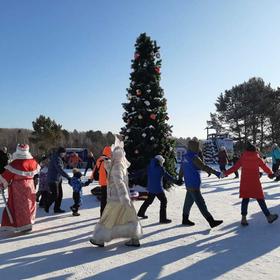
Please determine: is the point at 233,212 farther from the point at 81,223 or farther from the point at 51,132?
the point at 51,132

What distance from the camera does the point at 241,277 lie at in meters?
4.97

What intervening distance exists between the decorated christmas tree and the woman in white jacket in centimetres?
737

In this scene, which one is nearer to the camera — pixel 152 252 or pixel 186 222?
pixel 152 252

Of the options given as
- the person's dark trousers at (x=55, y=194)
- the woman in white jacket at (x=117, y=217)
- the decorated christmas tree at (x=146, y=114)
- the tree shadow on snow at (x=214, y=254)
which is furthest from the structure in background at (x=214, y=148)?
the woman in white jacket at (x=117, y=217)

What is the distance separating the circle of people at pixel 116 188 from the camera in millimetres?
6605

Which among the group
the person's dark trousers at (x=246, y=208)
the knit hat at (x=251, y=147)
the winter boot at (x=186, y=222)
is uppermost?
the knit hat at (x=251, y=147)

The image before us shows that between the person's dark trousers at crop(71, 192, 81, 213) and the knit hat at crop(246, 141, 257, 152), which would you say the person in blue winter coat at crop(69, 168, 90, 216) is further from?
the knit hat at crop(246, 141, 257, 152)

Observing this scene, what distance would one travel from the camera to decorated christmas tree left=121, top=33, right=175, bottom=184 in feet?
46.9

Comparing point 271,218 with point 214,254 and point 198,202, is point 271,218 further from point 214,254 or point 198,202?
point 214,254

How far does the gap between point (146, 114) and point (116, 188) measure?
Result: 319 inches

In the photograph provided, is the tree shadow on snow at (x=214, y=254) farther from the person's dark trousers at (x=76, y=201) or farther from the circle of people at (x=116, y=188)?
the person's dark trousers at (x=76, y=201)

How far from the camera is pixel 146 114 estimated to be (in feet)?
47.9

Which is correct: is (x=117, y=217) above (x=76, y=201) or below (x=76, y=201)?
above

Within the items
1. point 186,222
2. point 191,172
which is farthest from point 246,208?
point 191,172
